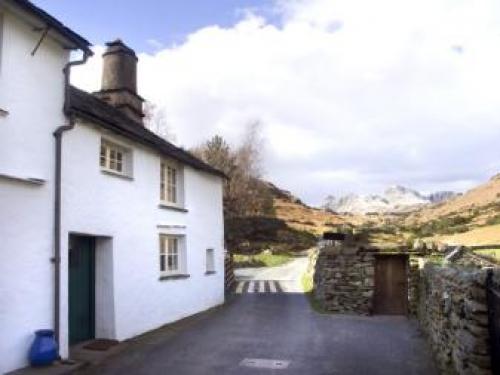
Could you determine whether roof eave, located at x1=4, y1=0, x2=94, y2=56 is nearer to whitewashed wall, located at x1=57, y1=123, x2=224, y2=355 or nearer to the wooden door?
whitewashed wall, located at x1=57, y1=123, x2=224, y2=355

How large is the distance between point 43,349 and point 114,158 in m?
5.63

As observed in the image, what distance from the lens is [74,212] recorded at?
12.0m

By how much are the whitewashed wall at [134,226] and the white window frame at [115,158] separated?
17cm

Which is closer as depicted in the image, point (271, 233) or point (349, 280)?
point (349, 280)

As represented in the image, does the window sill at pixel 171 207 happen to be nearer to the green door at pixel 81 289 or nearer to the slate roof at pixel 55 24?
the green door at pixel 81 289

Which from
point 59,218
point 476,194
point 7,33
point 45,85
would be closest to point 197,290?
point 59,218

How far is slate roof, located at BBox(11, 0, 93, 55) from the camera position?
9935mm

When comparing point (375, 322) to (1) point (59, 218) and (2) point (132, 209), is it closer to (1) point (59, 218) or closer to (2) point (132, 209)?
(2) point (132, 209)

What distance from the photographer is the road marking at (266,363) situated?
11.5m

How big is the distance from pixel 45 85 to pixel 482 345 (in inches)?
339

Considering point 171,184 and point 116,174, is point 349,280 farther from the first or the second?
point 116,174

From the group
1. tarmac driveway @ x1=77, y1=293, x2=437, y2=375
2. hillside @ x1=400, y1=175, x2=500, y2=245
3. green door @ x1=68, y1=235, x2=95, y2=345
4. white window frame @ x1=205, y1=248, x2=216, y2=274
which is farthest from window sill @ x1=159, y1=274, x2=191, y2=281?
hillside @ x1=400, y1=175, x2=500, y2=245

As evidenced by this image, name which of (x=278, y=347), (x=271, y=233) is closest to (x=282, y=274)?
(x=271, y=233)

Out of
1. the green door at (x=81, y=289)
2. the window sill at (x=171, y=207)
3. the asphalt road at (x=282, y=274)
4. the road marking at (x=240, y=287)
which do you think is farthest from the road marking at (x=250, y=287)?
the green door at (x=81, y=289)
